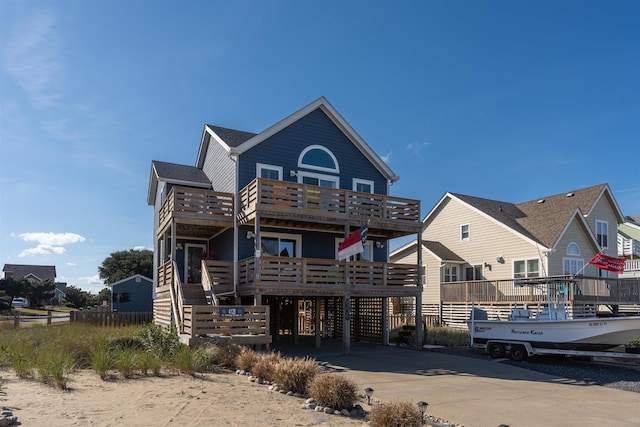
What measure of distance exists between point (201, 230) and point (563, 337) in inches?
575

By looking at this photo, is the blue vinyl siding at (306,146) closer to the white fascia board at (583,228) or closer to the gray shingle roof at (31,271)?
the white fascia board at (583,228)

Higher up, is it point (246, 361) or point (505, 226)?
point (505, 226)

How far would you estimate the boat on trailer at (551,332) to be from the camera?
16.6 metres

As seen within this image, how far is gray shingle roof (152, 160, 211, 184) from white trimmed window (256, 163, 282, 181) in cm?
442

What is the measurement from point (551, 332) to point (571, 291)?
8.34 m

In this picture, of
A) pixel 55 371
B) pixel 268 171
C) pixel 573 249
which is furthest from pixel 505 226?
pixel 55 371

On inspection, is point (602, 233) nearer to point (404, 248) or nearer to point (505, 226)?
point (505, 226)

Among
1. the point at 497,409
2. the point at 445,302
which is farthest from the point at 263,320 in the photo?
the point at 445,302

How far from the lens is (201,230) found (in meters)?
22.8

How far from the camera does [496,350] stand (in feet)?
61.0

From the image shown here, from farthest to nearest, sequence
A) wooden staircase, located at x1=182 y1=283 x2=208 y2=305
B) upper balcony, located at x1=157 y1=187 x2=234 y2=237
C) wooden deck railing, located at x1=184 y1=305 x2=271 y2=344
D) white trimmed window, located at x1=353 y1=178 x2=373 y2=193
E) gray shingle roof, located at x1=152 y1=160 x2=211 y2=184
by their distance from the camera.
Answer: gray shingle roof, located at x1=152 y1=160 x2=211 y2=184, white trimmed window, located at x1=353 y1=178 x2=373 y2=193, upper balcony, located at x1=157 y1=187 x2=234 y2=237, wooden staircase, located at x1=182 y1=283 x2=208 y2=305, wooden deck railing, located at x1=184 y1=305 x2=271 y2=344

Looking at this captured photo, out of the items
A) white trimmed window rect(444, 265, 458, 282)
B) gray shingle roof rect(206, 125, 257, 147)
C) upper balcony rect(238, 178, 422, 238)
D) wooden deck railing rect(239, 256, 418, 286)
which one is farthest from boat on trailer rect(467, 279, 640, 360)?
white trimmed window rect(444, 265, 458, 282)

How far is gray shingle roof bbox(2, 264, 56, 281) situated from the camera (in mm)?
85312

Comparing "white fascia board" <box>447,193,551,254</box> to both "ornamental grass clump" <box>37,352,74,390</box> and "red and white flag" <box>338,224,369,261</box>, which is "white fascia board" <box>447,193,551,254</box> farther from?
"ornamental grass clump" <box>37,352,74,390</box>
